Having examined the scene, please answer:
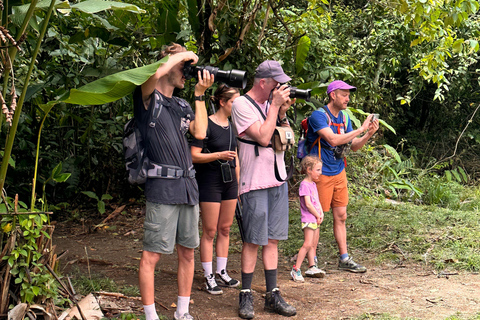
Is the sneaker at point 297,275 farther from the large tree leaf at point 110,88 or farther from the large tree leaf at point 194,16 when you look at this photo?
the large tree leaf at point 194,16

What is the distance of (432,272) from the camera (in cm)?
514

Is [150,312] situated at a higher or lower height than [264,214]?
lower

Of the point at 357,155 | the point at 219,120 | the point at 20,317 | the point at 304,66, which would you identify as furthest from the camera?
the point at 357,155

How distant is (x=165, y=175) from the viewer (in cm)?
333

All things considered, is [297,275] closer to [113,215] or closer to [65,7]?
[65,7]

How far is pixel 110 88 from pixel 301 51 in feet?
10.7

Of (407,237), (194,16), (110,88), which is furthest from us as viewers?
(407,237)

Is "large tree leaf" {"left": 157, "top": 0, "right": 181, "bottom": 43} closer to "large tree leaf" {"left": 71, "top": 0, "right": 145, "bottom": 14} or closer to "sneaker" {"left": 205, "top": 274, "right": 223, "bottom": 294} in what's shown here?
"large tree leaf" {"left": 71, "top": 0, "right": 145, "bottom": 14}

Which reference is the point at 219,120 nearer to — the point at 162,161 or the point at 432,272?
the point at 162,161

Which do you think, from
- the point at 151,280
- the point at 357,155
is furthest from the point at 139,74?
the point at 357,155

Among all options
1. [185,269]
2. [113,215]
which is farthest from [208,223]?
[113,215]

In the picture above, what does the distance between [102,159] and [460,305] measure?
517cm

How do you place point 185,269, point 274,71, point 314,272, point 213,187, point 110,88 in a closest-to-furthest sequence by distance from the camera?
point 110,88, point 185,269, point 274,71, point 213,187, point 314,272

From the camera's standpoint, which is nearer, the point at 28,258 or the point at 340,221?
the point at 28,258
